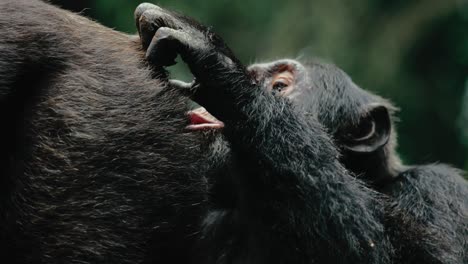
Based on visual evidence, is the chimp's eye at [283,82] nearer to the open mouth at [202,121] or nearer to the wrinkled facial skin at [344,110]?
the wrinkled facial skin at [344,110]

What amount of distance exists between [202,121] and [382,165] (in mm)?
1932

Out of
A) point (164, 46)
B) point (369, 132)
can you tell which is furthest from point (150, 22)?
point (369, 132)

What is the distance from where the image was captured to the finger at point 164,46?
246 centimetres

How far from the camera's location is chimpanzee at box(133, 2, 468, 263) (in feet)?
11.7

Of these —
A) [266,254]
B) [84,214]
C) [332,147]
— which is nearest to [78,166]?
[84,214]

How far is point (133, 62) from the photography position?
2.43 metres

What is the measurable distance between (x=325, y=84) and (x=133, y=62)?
7.21 ft

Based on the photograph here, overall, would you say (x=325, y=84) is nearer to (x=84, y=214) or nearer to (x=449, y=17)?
(x=84, y=214)

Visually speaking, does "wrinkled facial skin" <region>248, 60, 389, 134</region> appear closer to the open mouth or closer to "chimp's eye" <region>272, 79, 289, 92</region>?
"chimp's eye" <region>272, 79, 289, 92</region>

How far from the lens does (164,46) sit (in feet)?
8.14

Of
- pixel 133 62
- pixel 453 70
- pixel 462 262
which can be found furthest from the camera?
pixel 453 70

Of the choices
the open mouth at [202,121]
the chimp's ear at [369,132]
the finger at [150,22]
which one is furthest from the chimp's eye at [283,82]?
the finger at [150,22]

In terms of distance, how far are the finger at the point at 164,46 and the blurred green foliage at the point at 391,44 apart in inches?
248

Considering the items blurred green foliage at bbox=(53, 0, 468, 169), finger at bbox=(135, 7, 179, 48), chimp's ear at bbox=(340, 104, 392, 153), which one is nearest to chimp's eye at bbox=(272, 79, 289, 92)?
chimp's ear at bbox=(340, 104, 392, 153)
